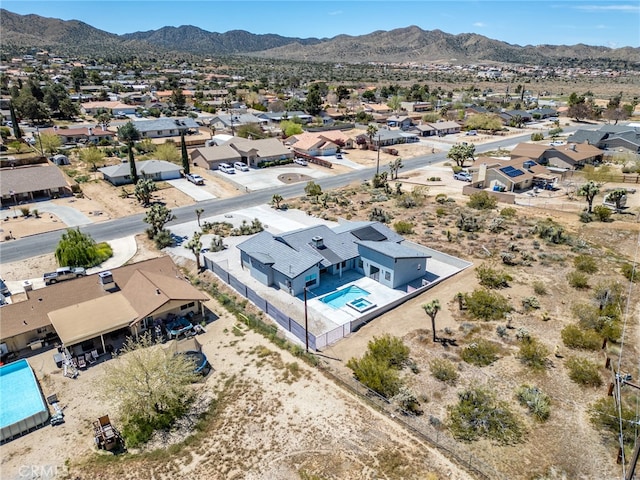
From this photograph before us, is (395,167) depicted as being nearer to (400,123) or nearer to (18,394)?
(400,123)

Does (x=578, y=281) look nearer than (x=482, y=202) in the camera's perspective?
Yes

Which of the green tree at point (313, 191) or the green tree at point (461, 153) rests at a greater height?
the green tree at point (461, 153)

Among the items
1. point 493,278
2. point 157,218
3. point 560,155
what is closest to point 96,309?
point 157,218

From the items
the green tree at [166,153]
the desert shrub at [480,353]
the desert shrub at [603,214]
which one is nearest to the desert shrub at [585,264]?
the desert shrub at [603,214]

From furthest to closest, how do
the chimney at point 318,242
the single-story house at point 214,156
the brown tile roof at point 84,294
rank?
the single-story house at point 214,156
the chimney at point 318,242
the brown tile roof at point 84,294

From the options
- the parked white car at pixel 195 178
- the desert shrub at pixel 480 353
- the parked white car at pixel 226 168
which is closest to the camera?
the desert shrub at pixel 480 353

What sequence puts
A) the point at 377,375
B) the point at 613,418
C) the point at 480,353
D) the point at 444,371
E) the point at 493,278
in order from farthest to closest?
the point at 493,278, the point at 480,353, the point at 444,371, the point at 377,375, the point at 613,418

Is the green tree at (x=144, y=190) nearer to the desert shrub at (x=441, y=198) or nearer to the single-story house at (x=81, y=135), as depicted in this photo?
the desert shrub at (x=441, y=198)
